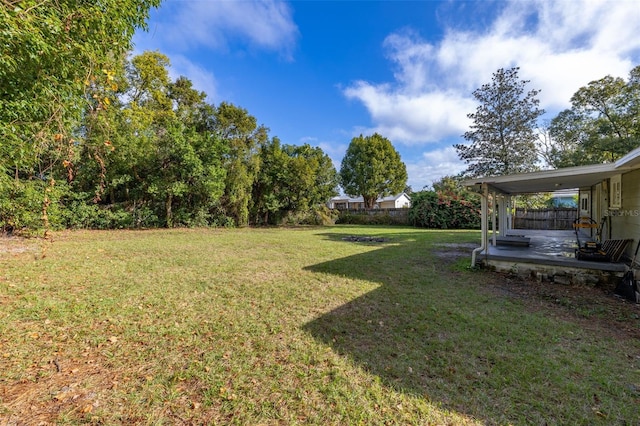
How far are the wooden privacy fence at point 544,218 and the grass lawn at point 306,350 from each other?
1263 centimetres

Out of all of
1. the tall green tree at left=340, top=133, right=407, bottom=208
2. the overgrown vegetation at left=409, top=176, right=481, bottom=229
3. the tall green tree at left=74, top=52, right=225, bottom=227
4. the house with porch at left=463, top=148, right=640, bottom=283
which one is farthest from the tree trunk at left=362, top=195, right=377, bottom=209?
the house with porch at left=463, top=148, right=640, bottom=283

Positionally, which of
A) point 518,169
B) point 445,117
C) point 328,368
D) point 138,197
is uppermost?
point 445,117

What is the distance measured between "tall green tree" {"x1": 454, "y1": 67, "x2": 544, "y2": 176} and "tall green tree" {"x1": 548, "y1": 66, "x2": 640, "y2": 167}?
2.18 meters

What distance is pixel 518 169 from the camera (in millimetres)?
14875

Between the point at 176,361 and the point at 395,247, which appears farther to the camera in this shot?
the point at 395,247

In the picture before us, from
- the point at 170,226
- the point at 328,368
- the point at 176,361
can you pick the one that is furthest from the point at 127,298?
the point at 170,226

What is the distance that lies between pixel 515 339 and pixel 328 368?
7.17ft

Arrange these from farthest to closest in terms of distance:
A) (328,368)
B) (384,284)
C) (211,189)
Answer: (211,189) < (384,284) < (328,368)

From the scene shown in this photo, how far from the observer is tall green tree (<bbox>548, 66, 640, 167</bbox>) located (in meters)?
12.9

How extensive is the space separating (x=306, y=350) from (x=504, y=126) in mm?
17441

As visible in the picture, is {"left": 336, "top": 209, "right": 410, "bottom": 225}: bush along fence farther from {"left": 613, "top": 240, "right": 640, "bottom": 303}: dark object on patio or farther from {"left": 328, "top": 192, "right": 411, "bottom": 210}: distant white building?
{"left": 613, "top": 240, "right": 640, "bottom": 303}: dark object on patio

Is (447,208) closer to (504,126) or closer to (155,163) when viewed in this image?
(504,126)

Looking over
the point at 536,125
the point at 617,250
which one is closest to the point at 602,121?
the point at 536,125

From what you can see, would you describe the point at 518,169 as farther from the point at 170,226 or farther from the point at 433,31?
the point at 170,226
